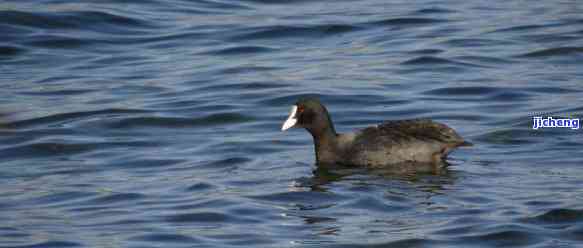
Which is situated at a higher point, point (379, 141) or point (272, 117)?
point (379, 141)

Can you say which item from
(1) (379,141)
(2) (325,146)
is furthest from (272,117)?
(1) (379,141)

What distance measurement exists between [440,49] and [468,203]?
765cm

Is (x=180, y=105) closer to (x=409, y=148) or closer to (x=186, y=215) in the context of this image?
(x=409, y=148)

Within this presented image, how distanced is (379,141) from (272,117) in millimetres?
2591

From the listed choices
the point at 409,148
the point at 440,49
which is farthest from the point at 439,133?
the point at 440,49

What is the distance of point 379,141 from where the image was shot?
41.5 feet

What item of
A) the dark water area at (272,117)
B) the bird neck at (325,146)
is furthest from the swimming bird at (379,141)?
the dark water area at (272,117)

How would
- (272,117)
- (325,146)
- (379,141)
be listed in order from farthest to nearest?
1. (272,117)
2. (325,146)
3. (379,141)

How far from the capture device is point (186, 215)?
10.7 m

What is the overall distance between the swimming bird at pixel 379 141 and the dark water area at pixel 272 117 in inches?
7.6

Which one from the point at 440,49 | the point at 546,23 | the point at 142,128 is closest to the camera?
the point at 142,128

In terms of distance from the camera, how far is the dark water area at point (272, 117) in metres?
10.3

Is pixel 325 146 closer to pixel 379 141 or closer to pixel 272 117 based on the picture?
pixel 379 141

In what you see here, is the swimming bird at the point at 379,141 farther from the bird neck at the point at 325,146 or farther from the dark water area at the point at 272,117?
the dark water area at the point at 272,117
